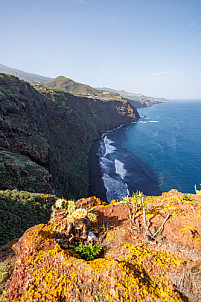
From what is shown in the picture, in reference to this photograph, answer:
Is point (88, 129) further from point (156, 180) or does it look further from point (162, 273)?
point (162, 273)

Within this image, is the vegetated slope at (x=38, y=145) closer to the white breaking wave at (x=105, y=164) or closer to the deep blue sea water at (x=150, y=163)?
the white breaking wave at (x=105, y=164)

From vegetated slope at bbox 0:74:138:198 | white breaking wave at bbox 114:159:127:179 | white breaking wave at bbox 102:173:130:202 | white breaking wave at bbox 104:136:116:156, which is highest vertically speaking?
vegetated slope at bbox 0:74:138:198

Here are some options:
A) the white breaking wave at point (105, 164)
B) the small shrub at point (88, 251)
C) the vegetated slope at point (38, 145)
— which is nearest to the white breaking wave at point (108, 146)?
the white breaking wave at point (105, 164)

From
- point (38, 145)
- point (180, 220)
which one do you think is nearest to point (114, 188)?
point (38, 145)

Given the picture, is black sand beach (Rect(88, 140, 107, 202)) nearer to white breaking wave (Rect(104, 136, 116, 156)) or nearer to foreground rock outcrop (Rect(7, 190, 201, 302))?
white breaking wave (Rect(104, 136, 116, 156))

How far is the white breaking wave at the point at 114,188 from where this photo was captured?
38919 mm

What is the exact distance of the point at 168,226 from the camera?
22.5 feet

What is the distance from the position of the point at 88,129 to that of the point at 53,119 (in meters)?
31.5

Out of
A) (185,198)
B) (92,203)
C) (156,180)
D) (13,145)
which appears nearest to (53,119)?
(13,145)

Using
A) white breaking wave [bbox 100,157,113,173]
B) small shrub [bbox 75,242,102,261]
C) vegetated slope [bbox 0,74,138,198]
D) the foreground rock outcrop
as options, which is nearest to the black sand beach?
white breaking wave [bbox 100,157,113,173]

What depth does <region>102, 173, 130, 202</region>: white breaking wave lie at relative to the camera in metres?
38.9

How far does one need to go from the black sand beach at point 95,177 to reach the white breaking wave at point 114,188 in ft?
4.09

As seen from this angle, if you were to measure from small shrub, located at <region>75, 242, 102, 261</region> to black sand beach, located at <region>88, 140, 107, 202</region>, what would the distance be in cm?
3201

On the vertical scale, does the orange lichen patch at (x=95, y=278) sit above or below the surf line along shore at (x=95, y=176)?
above
